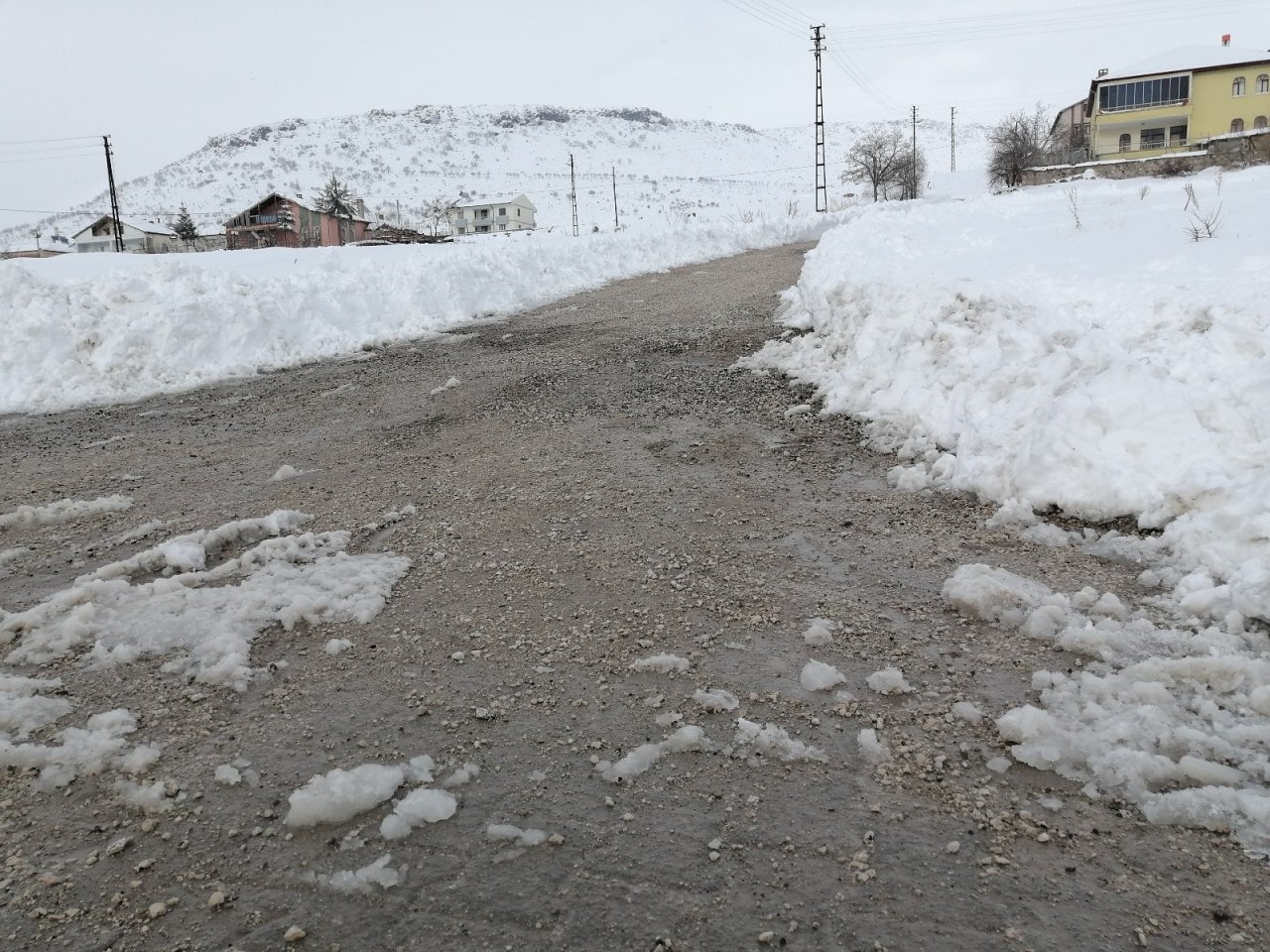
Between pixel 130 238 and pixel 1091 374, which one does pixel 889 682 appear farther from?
pixel 130 238

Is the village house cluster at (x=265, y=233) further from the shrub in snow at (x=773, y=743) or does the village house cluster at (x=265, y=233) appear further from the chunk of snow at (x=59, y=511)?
the shrub in snow at (x=773, y=743)

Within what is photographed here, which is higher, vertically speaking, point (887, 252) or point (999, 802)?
point (887, 252)

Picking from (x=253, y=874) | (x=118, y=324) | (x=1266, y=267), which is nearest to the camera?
(x=253, y=874)

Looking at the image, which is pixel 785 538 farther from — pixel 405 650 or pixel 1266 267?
pixel 1266 267

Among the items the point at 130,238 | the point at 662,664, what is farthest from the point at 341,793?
the point at 130,238

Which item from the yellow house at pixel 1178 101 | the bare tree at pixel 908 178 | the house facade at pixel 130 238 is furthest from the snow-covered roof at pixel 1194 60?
the house facade at pixel 130 238

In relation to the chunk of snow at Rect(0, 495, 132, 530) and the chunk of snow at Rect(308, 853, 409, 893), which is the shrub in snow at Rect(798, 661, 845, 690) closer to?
the chunk of snow at Rect(308, 853, 409, 893)

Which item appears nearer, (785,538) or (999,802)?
(999,802)

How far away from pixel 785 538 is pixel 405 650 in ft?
7.84

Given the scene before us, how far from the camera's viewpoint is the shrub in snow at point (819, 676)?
3531 mm

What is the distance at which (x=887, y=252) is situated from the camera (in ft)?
33.3

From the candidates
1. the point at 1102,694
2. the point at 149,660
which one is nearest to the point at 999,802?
the point at 1102,694

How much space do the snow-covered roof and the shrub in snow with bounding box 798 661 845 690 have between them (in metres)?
51.4

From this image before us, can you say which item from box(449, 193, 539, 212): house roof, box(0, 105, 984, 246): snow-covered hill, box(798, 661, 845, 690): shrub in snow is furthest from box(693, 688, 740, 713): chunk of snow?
box(449, 193, 539, 212): house roof
